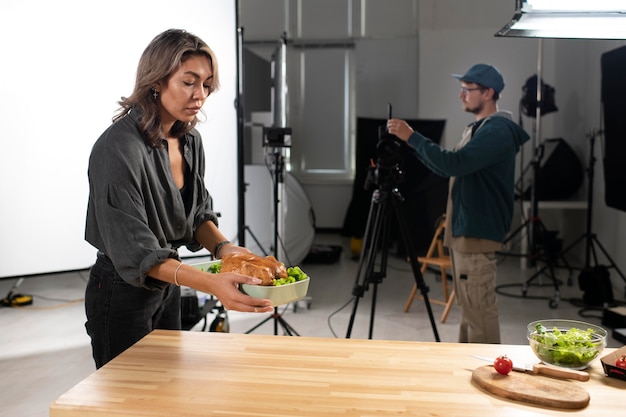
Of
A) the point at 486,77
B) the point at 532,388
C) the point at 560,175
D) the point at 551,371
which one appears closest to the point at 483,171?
the point at 486,77

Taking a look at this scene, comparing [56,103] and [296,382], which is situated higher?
[56,103]

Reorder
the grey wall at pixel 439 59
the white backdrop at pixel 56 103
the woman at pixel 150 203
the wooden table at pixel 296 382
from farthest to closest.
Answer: the grey wall at pixel 439 59 < the white backdrop at pixel 56 103 < the woman at pixel 150 203 < the wooden table at pixel 296 382

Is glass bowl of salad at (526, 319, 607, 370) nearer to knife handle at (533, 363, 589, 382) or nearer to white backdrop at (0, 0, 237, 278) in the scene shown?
knife handle at (533, 363, 589, 382)

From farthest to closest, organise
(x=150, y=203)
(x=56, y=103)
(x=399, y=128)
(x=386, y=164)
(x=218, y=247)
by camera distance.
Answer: (x=56, y=103), (x=386, y=164), (x=399, y=128), (x=218, y=247), (x=150, y=203)

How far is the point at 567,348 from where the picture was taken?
1.56 m

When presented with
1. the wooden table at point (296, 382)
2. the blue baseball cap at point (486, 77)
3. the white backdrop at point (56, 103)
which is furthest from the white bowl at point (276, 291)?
the white backdrop at point (56, 103)

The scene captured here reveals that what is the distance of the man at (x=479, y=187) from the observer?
10.5ft

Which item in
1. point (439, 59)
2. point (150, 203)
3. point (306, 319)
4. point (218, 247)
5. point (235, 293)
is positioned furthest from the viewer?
point (439, 59)

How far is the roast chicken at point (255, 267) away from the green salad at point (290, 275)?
0.01 meters

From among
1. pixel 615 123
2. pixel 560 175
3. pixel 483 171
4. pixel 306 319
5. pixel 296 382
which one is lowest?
pixel 306 319

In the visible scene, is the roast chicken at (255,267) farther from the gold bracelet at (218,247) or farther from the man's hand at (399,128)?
the man's hand at (399,128)

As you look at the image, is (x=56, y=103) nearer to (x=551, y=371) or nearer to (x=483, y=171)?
(x=483, y=171)

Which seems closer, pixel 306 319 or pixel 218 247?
pixel 218 247

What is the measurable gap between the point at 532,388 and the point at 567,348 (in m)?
0.20
